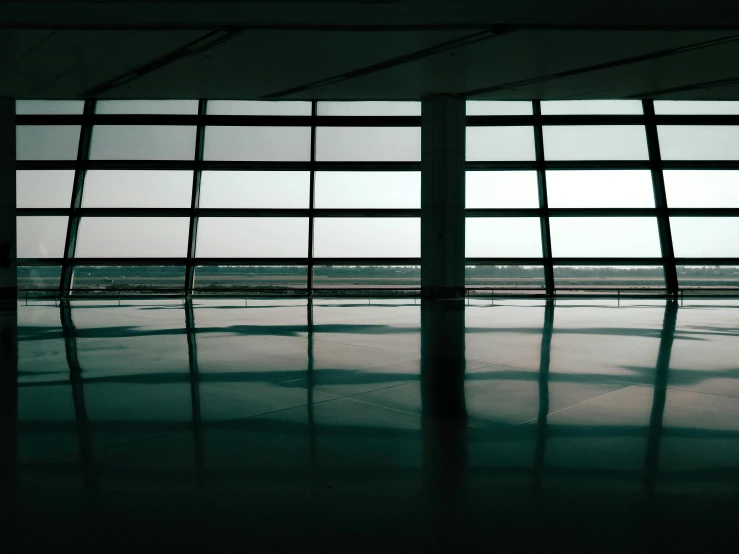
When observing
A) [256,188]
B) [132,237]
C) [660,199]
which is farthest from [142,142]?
[660,199]

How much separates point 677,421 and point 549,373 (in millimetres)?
1381

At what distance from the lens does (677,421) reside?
279 centimetres

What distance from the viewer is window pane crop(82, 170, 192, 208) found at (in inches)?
605

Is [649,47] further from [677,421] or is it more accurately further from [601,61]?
[677,421]

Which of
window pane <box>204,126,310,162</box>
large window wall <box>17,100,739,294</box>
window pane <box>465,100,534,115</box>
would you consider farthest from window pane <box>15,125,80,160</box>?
window pane <box>465,100,534,115</box>

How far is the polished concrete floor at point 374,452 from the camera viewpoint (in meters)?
1.62

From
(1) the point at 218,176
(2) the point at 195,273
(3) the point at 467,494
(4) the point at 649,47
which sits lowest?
(3) the point at 467,494

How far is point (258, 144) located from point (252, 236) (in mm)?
2809

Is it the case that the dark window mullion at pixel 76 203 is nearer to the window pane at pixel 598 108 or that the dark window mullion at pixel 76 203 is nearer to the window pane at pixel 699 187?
the window pane at pixel 598 108

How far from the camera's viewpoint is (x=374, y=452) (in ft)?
7.59

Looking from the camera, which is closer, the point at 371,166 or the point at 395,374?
the point at 395,374

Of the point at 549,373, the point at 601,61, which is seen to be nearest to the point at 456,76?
the point at 601,61

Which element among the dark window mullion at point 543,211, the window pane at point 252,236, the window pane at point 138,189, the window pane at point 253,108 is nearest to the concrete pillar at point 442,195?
the dark window mullion at point 543,211

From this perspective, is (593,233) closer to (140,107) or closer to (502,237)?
(502,237)
